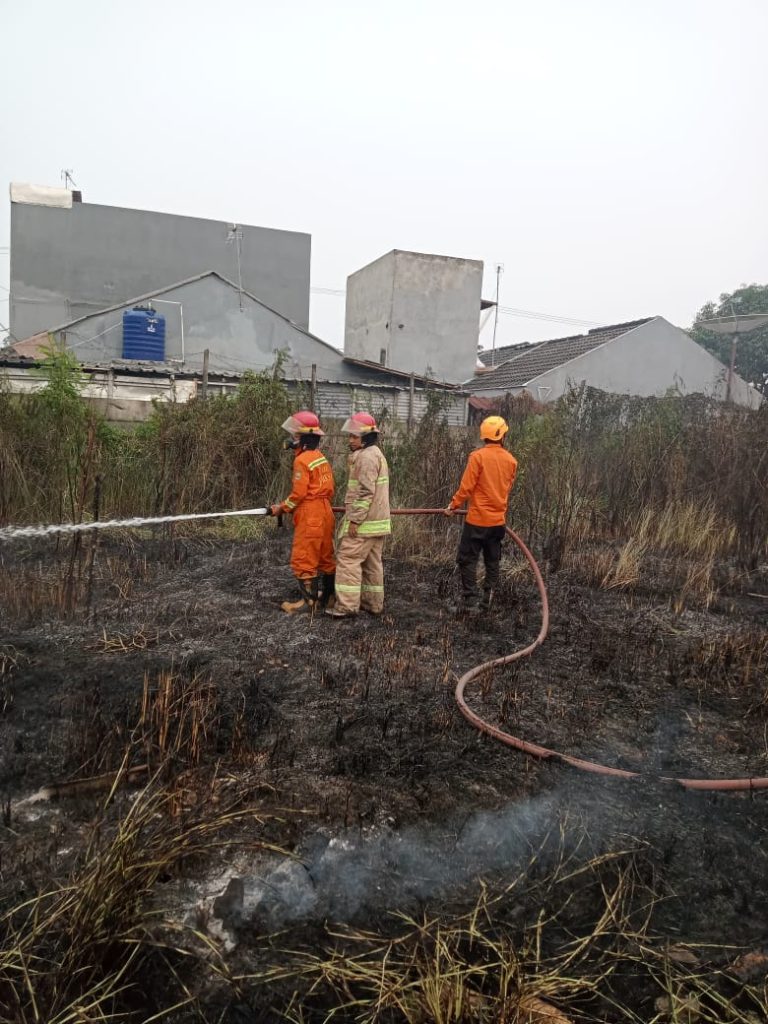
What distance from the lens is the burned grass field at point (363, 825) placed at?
2.10 meters

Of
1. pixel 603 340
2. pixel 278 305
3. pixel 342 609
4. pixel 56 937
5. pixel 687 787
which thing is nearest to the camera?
pixel 56 937

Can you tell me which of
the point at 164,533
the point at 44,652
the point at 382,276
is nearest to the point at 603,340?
the point at 382,276

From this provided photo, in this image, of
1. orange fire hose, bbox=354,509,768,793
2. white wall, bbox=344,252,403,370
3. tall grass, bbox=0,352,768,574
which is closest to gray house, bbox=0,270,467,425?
white wall, bbox=344,252,403,370

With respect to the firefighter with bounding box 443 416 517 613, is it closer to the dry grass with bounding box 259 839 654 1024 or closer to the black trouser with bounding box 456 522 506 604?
the black trouser with bounding box 456 522 506 604

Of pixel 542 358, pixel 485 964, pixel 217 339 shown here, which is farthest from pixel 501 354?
pixel 485 964

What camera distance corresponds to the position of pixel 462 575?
654 cm

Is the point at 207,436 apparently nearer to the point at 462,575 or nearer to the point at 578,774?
the point at 462,575

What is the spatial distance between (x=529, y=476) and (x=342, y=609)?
3.55 meters

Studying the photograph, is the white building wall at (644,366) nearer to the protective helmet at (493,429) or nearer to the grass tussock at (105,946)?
the protective helmet at (493,429)

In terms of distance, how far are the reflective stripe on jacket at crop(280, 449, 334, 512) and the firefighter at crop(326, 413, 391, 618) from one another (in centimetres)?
23

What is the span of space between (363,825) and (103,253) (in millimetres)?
25476

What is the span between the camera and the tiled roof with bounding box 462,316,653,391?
78.6ft

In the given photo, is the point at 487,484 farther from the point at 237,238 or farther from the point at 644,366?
the point at 237,238

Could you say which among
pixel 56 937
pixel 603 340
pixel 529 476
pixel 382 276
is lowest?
pixel 56 937
